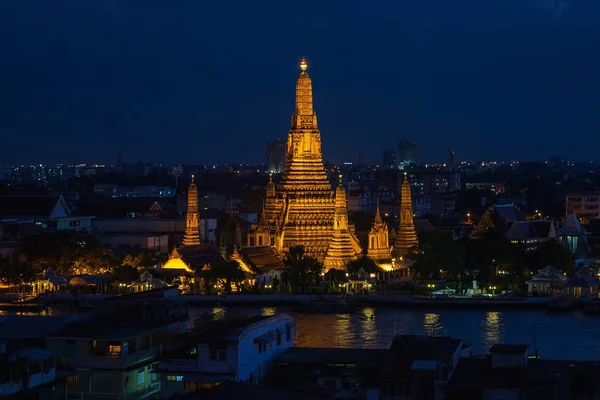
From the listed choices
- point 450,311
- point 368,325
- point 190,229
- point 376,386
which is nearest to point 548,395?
point 376,386

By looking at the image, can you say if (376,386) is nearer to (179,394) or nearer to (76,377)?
(179,394)

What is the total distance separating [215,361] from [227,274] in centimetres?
1457

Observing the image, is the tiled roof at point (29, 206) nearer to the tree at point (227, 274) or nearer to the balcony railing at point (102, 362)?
the tree at point (227, 274)

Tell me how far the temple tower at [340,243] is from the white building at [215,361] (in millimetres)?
15600

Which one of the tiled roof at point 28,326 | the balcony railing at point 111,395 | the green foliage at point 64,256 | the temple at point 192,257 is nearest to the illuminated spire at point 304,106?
the temple at point 192,257

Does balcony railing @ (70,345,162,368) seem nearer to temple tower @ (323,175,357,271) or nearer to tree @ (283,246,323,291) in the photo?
tree @ (283,246,323,291)

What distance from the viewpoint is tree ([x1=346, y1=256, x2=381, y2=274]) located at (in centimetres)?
2700

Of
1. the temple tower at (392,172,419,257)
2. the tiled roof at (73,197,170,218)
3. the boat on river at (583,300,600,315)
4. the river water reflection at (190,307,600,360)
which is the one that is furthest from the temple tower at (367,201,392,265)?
the tiled roof at (73,197,170,218)

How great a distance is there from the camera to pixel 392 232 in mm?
31641

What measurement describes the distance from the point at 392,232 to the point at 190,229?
15.0 feet

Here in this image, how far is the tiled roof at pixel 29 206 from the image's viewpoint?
3362 centimetres

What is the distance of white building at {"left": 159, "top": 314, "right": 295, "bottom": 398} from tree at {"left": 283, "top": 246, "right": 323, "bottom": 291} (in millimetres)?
14367

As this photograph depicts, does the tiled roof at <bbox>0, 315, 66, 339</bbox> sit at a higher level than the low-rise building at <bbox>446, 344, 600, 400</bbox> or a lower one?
higher

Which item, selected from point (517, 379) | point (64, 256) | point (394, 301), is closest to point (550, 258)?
point (394, 301)
